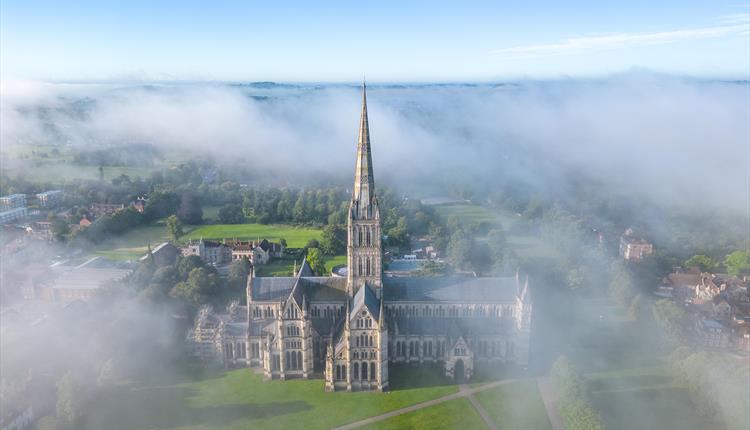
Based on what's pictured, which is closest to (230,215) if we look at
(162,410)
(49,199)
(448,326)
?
(49,199)

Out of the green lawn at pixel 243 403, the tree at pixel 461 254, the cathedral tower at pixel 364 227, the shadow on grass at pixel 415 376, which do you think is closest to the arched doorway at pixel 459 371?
the shadow on grass at pixel 415 376

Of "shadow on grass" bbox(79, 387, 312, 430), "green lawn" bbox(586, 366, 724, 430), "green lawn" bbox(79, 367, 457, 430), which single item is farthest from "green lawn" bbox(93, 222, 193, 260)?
"green lawn" bbox(586, 366, 724, 430)

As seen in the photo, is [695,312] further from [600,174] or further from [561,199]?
[600,174]

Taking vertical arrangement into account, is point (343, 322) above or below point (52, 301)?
above

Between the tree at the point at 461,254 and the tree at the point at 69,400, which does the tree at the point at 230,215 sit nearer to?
the tree at the point at 461,254

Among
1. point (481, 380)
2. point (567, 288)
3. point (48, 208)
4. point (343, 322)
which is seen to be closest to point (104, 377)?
point (343, 322)

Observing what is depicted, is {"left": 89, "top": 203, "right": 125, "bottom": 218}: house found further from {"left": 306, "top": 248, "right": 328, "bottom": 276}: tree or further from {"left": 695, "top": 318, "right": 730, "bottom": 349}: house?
{"left": 695, "top": 318, "right": 730, "bottom": 349}: house
